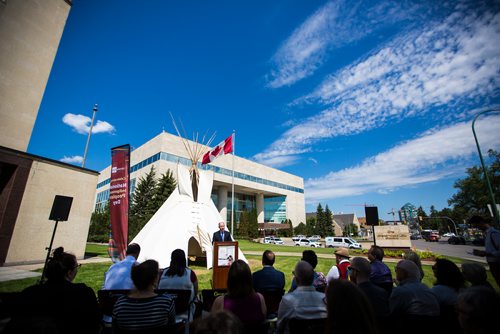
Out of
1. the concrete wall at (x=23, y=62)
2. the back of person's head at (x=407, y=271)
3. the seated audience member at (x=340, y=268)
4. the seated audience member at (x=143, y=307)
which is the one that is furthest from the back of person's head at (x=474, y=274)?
the concrete wall at (x=23, y=62)

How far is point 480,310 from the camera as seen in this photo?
1.54m

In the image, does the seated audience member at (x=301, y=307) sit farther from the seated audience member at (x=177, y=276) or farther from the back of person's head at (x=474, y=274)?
the back of person's head at (x=474, y=274)

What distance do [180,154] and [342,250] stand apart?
33956mm

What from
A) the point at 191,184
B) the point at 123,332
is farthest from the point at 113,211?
the point at 123,332

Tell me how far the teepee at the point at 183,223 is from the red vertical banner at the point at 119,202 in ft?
5.32

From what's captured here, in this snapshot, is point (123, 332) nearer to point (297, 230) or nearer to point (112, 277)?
point (112, 277)

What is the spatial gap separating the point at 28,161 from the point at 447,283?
16.7 metres

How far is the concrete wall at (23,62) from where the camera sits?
1149 centimetres

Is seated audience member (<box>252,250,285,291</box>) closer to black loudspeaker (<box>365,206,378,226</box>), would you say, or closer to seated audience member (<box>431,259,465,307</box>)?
seated audience member (<box>431,259,465,307</box>)

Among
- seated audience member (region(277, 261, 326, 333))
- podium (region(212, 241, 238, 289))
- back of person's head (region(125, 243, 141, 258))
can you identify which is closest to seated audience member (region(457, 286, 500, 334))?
seated audience member (region(277, 261, 326, 333))

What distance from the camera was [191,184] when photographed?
37.0 ft

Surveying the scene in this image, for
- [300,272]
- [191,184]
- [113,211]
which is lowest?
[300,272]

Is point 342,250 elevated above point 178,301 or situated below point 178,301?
above

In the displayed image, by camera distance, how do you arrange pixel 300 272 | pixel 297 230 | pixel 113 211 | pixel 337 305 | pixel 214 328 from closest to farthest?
pixel 214 328
pixel 337 305
pixel 300 272
pixel 113 211
pixel 297 230
